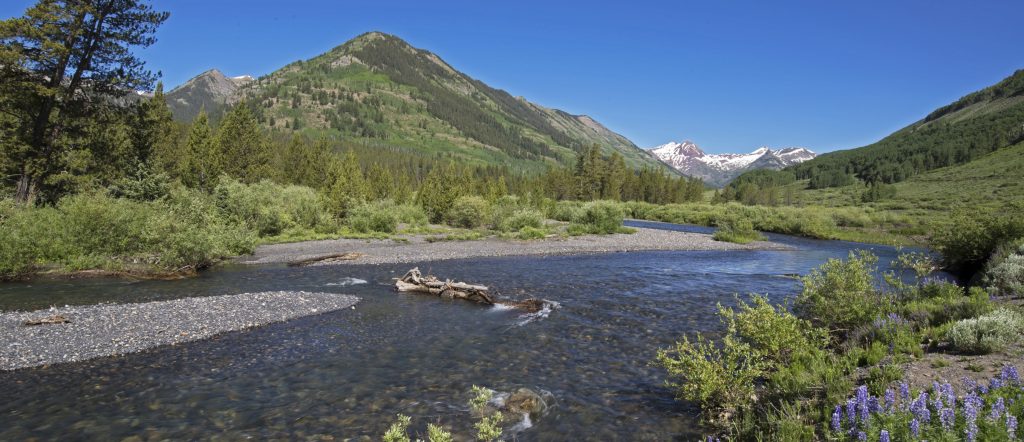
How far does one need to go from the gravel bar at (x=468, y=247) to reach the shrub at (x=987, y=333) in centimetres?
2897

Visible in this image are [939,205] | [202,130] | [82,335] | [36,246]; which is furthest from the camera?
[939,205]

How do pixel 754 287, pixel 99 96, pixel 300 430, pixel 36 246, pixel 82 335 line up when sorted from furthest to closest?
1. pixel 99 96
2. pixel 754 287
3. pixel 36 246
4. pixel 82 335
5. pixel 300 430

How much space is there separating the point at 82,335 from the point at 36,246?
13854 mm

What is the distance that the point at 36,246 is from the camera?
73.3ft

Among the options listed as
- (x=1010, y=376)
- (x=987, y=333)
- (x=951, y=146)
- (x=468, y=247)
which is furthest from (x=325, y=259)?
(x=951, y=146)

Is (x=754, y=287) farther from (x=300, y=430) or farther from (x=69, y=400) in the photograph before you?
(x=69, y=400)

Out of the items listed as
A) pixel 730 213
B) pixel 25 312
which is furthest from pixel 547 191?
pixel 25 312

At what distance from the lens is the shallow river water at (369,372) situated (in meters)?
8.98

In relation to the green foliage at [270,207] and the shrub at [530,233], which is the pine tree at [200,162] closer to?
the green foliage at [270,207]

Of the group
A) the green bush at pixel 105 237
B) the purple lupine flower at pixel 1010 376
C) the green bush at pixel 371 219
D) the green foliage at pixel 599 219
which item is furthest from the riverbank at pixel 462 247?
the purple lupine flower at pixel 1010 376

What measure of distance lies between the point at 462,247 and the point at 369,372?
1162 inches

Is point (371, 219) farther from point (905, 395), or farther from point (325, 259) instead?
point (905, 395)

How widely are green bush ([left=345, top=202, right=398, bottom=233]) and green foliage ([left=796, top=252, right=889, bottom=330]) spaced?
4513 centimetres

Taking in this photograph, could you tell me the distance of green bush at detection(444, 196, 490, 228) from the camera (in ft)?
211
